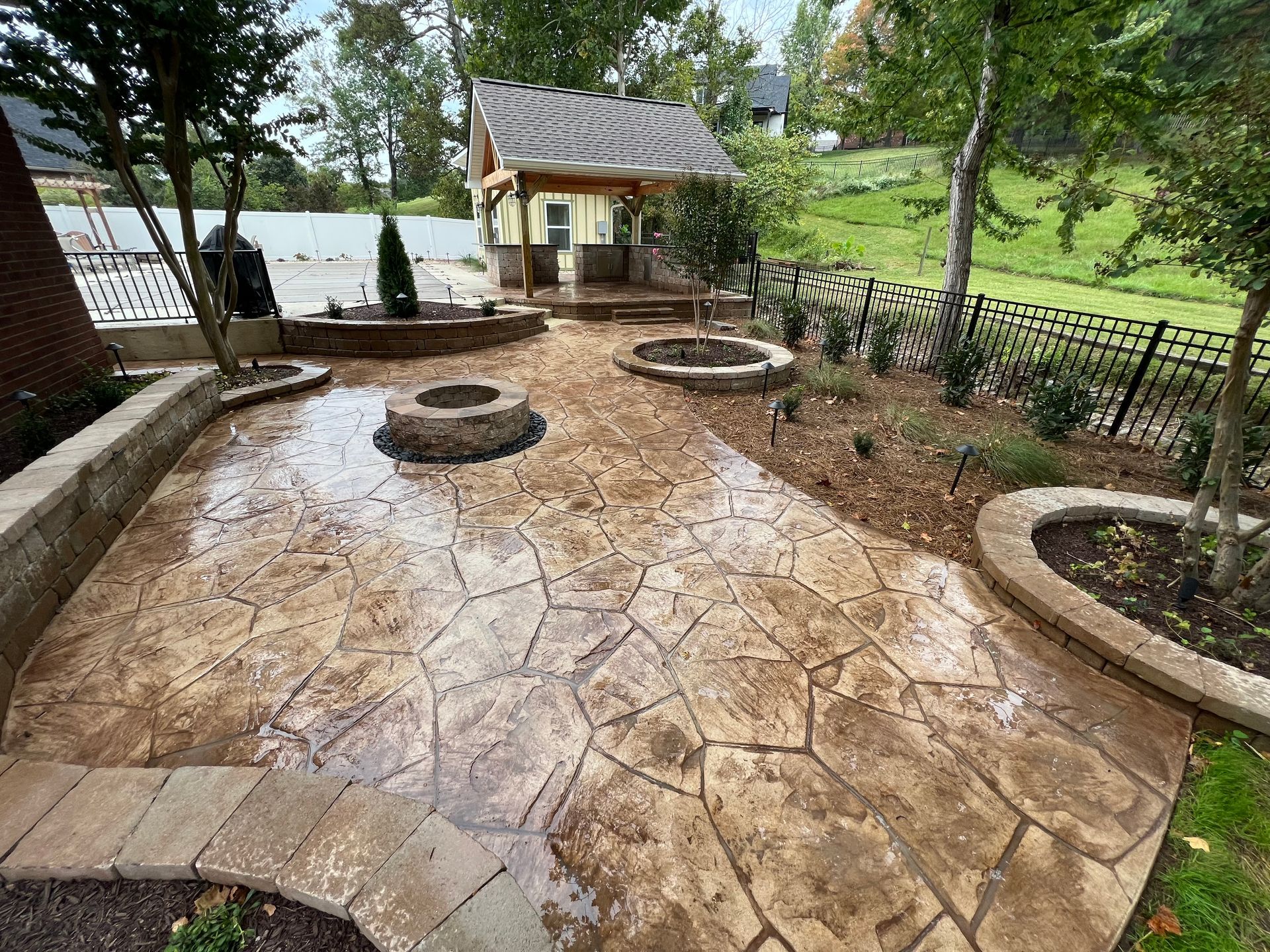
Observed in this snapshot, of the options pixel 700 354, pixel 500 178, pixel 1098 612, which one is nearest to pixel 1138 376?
pixel 1098 612

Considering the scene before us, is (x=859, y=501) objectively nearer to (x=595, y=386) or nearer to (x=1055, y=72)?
(x=595, y=386)

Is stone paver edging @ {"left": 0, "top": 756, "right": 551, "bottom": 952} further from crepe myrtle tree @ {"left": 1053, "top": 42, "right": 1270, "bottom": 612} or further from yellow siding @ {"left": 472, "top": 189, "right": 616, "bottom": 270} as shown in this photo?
yellow siding @ {"left": 472, "top": 189, "right": 616, "bottom": 270}

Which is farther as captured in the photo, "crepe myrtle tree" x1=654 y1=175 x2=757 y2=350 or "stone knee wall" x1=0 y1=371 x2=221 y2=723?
"crepe myrtle tree" x1=654 y1=175 x2=757 y2=350

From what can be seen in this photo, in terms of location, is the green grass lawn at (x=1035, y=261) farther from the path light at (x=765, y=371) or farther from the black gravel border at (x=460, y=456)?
the black gravel border at (x=460, y=456)

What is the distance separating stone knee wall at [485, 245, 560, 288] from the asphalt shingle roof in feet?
8.90

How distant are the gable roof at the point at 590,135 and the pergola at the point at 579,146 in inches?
0.9

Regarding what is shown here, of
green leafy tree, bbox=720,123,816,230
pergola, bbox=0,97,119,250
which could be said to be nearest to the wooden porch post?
green leafy tree, bbox=720,123,816,230

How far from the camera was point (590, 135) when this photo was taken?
11.3 metres

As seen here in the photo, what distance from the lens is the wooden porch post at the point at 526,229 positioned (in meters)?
10.1

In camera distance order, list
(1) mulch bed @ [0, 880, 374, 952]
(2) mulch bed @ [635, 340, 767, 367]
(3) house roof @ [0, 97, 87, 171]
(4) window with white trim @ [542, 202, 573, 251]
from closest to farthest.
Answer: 1. (1) mulch bed @ [0, 880, 374, 952]
2. (2) mulch bed @ [635, 340, 767, 367]
3. (4) window with white trim @ [542, 202, 573, 251]
4. (3) house roof @ [0, 97, 87, 171]

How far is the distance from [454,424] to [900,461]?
4.13 m

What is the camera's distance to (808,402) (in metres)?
6.04

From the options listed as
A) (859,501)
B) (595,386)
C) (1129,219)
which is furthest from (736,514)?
(1129,219)

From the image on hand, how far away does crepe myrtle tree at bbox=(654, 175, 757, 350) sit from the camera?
21.2 ft
